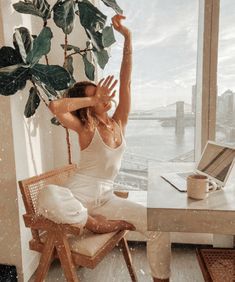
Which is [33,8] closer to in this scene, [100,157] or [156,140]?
[100,157]

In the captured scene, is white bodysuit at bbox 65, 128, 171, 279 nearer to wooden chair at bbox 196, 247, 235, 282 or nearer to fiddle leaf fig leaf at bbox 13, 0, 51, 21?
wooden chair at bbox 196, 247, 235, 282

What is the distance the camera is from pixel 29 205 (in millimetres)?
1636

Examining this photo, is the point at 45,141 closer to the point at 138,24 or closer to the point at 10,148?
the point at 10,148

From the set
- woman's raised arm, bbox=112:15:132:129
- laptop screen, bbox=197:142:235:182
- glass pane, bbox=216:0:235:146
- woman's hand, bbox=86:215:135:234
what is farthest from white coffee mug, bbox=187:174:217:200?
glass pane, bbox=216:0:235:146

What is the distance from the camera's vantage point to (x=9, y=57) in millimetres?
1622

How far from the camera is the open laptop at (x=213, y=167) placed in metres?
1.42

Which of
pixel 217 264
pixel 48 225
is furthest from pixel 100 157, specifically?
pixel 217 264

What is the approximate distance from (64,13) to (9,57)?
396mm

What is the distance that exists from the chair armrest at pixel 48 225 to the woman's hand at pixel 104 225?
0.14 m

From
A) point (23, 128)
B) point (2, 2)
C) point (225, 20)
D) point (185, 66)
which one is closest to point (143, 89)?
point (185, 66)

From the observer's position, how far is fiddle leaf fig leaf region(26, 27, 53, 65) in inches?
60.7

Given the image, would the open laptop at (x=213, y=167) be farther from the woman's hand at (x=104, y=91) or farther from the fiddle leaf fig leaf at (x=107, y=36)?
the fiddle leaf fig leaf at (x=107, y=36)

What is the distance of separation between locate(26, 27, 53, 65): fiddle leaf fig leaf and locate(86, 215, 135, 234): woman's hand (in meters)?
0.82

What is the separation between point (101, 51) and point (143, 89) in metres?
0.57
